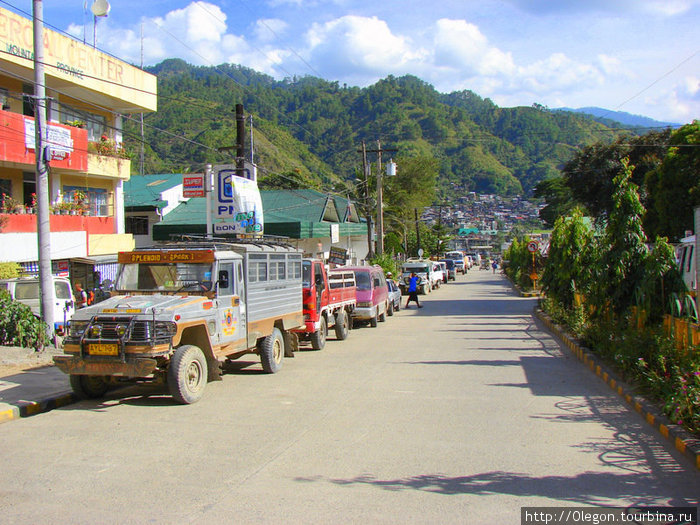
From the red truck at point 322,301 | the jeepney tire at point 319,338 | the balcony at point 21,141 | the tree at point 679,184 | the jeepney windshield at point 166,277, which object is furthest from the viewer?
the tree at point 679,184

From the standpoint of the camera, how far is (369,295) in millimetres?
21438

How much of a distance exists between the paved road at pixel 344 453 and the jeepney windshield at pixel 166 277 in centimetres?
179

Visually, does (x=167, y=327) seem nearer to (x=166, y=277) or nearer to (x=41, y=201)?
(x=166, y=277)

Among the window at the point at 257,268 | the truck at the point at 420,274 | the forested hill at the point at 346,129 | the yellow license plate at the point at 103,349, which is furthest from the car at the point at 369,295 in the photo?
the forested hill at the point at 346,129

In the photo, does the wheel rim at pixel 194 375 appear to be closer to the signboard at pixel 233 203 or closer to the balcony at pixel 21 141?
the balcony at pixel 21 141

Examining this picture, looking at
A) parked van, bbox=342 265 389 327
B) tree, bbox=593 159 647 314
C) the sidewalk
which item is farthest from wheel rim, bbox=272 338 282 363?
parked van, bbox=342 265 389 327

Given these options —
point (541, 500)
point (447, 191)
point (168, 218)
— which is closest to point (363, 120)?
point (447, 191)

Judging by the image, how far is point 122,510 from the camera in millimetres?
5383

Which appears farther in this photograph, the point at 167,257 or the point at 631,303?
the point at 631,303

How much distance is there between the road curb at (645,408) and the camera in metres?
6.82

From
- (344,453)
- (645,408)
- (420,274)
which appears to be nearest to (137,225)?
(420,274)

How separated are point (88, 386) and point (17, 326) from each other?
4358mm

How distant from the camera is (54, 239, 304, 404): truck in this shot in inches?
355

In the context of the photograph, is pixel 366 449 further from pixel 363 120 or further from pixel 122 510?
pixel 363 120
